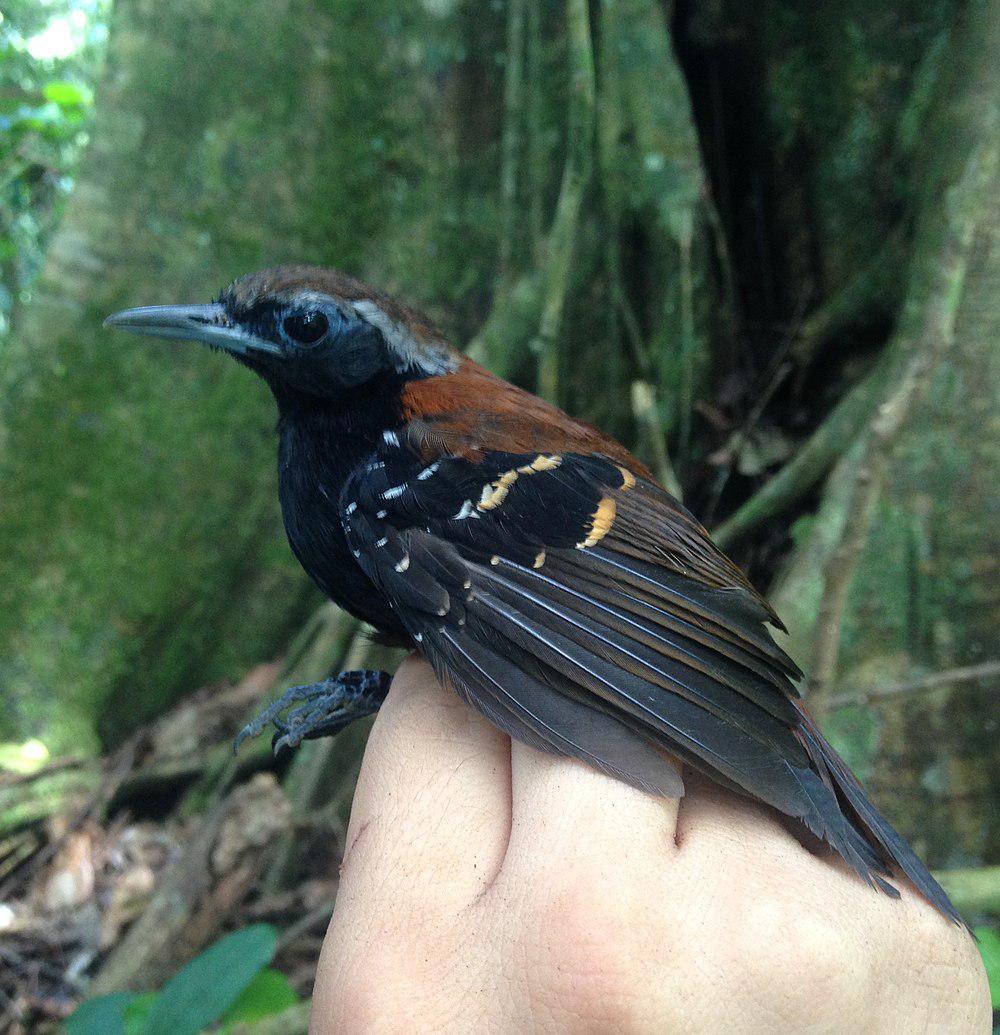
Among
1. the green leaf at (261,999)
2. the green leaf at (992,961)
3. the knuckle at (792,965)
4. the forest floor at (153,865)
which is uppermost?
the knuckle at (792,965)

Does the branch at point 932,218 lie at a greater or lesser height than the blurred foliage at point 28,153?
lesser

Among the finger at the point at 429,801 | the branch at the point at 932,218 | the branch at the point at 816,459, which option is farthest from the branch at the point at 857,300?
the finger at the point at 429,801

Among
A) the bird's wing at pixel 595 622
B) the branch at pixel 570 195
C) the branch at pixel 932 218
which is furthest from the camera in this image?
the branch at pixel 570 195

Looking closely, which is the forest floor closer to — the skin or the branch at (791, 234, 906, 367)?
the skin

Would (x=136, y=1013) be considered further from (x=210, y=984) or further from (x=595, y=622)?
(x=595, y=622)

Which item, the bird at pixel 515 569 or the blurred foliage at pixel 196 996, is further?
the blurred foliage at pixel 196 996

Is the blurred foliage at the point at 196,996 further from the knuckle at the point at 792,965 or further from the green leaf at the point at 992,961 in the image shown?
the green leaf at the point at 992,961

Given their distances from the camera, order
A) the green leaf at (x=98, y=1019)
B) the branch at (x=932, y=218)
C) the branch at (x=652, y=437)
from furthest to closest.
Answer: the branch at (x=652, y=437), the branch at (x=932, y=218), the green leaf at (x=98, y=1019)
